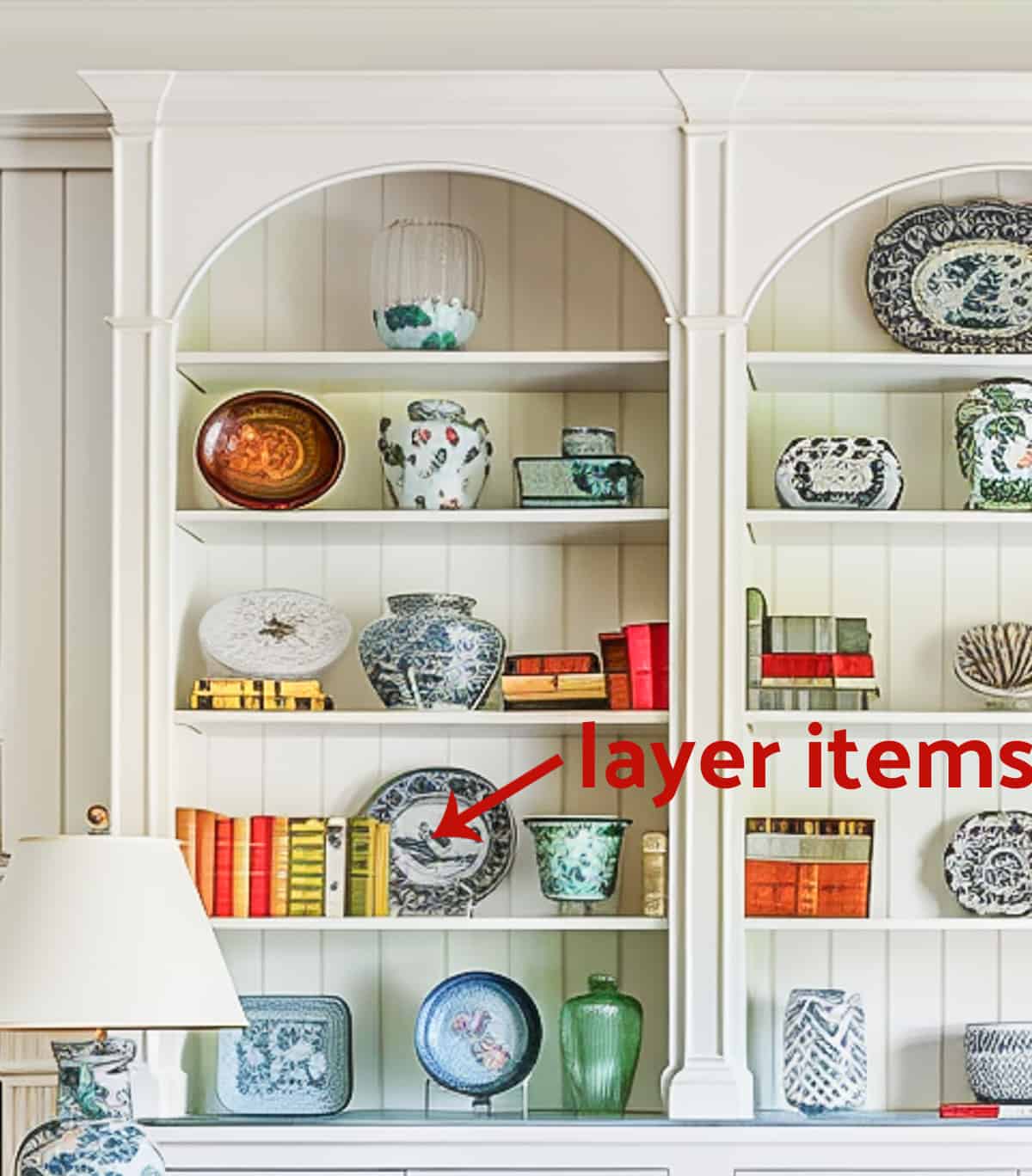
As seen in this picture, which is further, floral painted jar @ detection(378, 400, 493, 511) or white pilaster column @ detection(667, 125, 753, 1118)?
floral painted jar @ detection(378, 400, 493, 511)

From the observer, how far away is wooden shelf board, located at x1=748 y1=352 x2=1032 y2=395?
3.55 meters

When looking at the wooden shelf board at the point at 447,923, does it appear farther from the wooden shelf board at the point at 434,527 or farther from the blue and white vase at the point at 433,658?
the wooden shelf board at the point at 434,527

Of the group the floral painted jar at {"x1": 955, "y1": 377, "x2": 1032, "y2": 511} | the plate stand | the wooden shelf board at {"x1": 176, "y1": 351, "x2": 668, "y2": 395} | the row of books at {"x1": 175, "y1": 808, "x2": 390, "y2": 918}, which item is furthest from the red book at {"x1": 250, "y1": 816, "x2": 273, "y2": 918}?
the floral painted jar at {"x1": 955, "y1": 377, "x2": 1032, "y2": 511}

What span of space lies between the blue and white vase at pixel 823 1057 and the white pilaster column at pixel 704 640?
0.47ft

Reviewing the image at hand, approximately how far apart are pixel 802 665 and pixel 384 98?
121 cm

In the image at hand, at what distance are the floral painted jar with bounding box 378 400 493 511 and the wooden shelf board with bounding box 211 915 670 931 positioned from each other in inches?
27.8

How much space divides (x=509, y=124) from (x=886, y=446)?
0.85 metres

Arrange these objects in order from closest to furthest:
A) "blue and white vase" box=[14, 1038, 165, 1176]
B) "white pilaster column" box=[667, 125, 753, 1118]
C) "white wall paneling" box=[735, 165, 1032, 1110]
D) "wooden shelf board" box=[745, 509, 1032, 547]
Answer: "blue and white vase" box=[14, 1038, 165, 1176]
"white pilaster column" box=[667, 125, 753, 1118]
"wooden shelf board" box=[745, 509, 1032, 547]
"white wall paneling" box=[735, 165, 1032, 1110]

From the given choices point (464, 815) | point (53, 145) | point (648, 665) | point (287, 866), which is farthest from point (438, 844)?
point (53, 145)

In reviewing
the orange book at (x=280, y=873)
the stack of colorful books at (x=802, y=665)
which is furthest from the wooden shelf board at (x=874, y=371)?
the orange book at (x=280, y=873)

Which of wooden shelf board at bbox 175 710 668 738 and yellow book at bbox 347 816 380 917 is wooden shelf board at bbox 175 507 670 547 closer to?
wooden shelf board at bbox 175 710 668 738

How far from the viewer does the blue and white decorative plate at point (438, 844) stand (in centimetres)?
368

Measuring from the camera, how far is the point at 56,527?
382 centimetres

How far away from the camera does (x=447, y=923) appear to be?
11.5 ft
